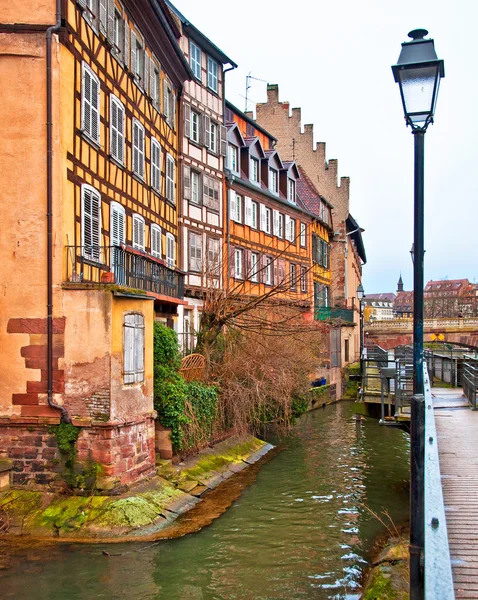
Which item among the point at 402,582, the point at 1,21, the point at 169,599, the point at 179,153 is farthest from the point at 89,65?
the point at 402,582

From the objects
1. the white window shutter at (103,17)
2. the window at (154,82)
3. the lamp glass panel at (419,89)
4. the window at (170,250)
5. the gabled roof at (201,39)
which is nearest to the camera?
the lamp glass panel at (419,89)

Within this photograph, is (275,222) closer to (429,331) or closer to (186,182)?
(186,182)

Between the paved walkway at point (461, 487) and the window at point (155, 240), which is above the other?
the window at point (155, 240)

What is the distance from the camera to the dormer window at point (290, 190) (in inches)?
1387

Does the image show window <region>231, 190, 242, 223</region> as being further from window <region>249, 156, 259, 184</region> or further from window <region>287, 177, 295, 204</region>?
window <region>287, 177, 295, 204</region>

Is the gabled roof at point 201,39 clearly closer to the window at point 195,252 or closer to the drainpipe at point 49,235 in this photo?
the window at point 195,252

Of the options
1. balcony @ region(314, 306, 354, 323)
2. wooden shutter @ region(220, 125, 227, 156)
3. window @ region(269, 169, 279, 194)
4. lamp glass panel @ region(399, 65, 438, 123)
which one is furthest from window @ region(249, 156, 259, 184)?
lamp glass panel @ region(399, 65, 438, 123)

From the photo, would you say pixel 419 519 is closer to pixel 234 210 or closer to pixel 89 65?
pixel 89 65

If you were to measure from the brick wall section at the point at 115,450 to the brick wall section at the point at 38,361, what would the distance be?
2.99 feet

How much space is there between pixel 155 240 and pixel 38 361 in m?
8.03

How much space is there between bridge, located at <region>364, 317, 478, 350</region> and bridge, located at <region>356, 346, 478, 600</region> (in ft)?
128

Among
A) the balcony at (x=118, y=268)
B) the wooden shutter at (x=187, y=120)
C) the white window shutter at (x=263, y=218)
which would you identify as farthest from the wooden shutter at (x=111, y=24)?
the white window shutter at (x=263, y=218)

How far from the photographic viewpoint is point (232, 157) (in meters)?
29.4

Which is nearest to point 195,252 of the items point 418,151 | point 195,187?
point 195,187
